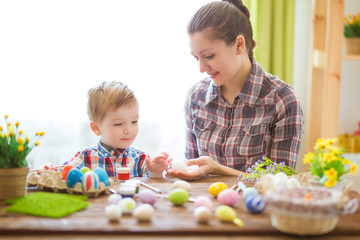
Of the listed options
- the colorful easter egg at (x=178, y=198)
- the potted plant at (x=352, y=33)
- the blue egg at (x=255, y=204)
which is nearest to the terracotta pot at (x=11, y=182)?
the colorful easter egg at (x=178, y=198)

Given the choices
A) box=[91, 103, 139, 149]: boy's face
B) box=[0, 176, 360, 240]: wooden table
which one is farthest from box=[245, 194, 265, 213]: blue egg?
box=[91, 103, 139, 149]: boy's face

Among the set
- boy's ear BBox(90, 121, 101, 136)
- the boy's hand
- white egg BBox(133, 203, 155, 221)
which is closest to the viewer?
white egg BBox(133, 203, 155, 221)

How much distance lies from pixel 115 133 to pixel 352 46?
186cm

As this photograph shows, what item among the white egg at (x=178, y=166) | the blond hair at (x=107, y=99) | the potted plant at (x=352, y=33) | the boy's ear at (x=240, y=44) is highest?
the potted plant at (x=352, y=33)

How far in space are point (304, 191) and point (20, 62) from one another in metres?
2.48

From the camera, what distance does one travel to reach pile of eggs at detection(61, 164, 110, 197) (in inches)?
51.4

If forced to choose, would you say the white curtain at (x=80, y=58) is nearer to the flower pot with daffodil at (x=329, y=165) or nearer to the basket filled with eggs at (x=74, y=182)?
the basket filled with eggs at (x=74, y=182)

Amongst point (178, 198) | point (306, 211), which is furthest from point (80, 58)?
point (306, 211)

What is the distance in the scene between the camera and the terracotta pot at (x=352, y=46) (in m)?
2.78

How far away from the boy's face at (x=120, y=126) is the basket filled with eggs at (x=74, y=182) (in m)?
0.36

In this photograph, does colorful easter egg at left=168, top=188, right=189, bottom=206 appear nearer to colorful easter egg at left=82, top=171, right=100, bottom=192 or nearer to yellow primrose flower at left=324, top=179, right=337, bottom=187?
colorful easter egg at left=82, top=171, right=100, bottom=192

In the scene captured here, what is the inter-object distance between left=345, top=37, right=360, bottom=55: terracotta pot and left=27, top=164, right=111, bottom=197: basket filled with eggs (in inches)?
83.1

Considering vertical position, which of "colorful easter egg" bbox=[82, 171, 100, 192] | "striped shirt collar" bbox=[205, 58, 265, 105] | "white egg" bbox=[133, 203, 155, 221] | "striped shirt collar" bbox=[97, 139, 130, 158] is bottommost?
"white egg" bbox=[133, 203, 155, 221]

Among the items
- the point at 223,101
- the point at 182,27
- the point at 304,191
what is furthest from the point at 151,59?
the point at 304,191
